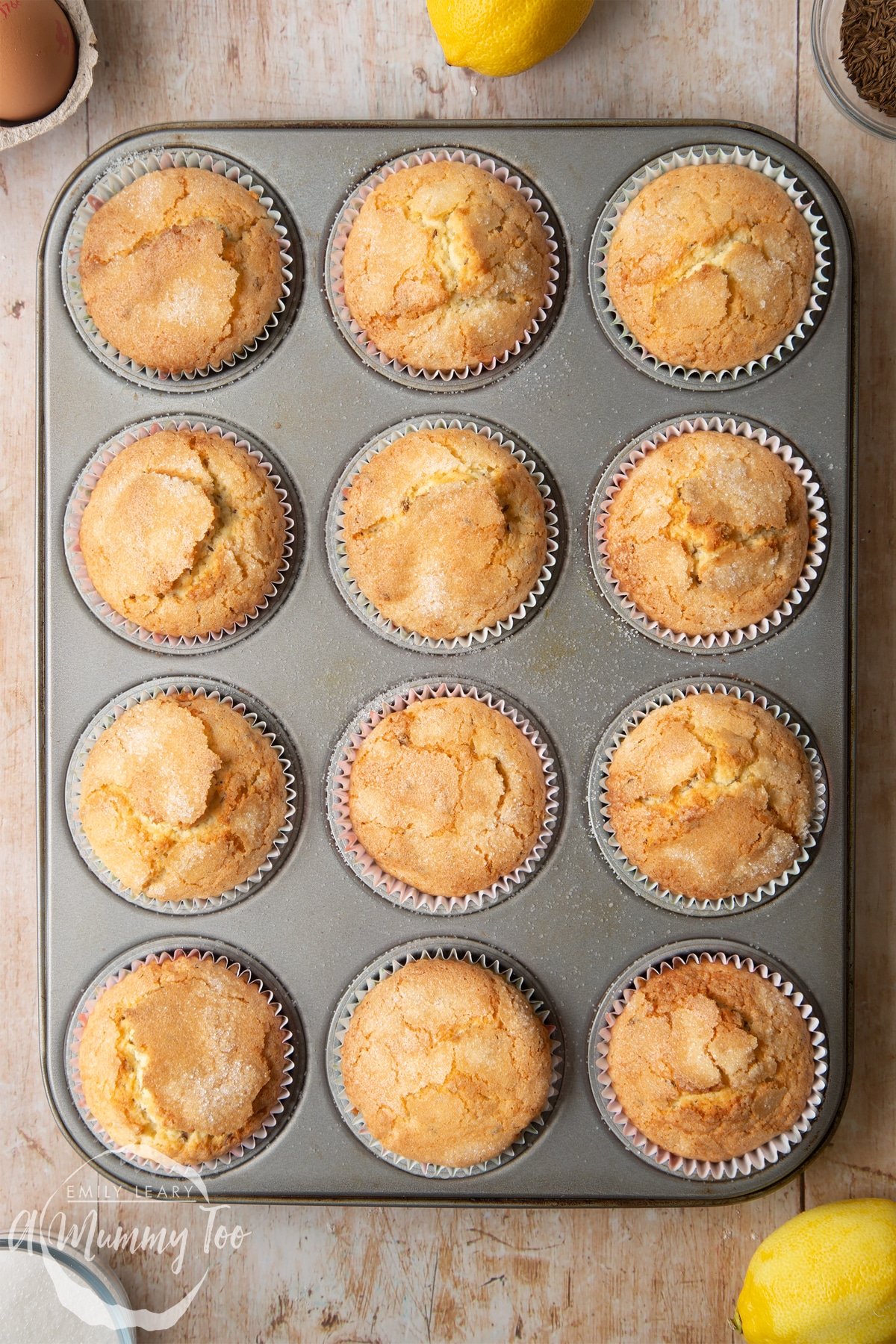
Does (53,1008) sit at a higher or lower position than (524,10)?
lower

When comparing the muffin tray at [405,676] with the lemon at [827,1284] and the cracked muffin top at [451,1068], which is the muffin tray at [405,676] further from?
the lemon at [827,1284]

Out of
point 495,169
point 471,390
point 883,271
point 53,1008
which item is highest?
point 495,169

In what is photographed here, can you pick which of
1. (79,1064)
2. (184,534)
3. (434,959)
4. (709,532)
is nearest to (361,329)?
(184,534)

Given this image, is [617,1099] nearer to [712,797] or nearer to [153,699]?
[712,797]

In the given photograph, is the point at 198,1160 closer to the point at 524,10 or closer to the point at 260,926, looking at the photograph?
the point at 260,926

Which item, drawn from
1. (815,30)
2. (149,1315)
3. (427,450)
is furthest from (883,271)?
(149,1315)

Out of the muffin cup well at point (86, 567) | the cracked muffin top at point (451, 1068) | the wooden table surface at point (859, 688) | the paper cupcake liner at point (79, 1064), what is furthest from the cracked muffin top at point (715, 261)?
the paper cupcake liner at point (79, 1064)
